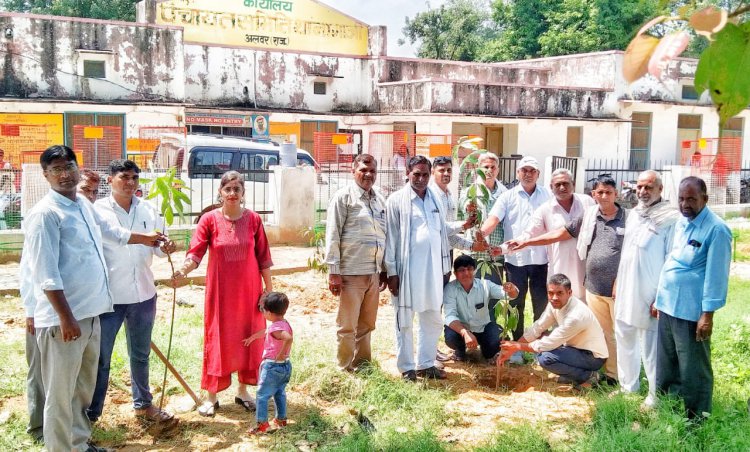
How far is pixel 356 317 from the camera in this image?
214 inches

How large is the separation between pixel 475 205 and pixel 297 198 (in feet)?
20.5

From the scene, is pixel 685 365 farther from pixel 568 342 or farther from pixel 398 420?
pixel 398 420

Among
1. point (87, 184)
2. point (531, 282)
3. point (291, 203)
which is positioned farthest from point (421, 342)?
point (291, 203)

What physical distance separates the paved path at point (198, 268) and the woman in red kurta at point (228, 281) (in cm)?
371

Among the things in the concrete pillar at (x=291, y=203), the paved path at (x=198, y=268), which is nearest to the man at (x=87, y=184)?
the paved path at (x=198, y=268)

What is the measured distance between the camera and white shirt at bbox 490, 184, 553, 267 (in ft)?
19.5

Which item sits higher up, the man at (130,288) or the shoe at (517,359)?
the man at (130,288)

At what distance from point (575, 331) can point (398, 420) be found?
1440 mm

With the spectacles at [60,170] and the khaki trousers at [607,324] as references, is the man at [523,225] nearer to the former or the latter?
the khaki trousers at [607,324]

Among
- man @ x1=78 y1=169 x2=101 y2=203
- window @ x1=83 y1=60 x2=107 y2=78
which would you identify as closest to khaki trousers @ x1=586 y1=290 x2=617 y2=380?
man @ x1=78 y1=169 x2=101 y2=203

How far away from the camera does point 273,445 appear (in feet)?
14.1

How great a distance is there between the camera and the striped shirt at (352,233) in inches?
209

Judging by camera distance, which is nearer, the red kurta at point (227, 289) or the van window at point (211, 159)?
the red kurta at point (227, 289)

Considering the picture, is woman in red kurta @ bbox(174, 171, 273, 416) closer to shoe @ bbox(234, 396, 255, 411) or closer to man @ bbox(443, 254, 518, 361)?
shoe @ bbox(234, 396, 255, 411)
